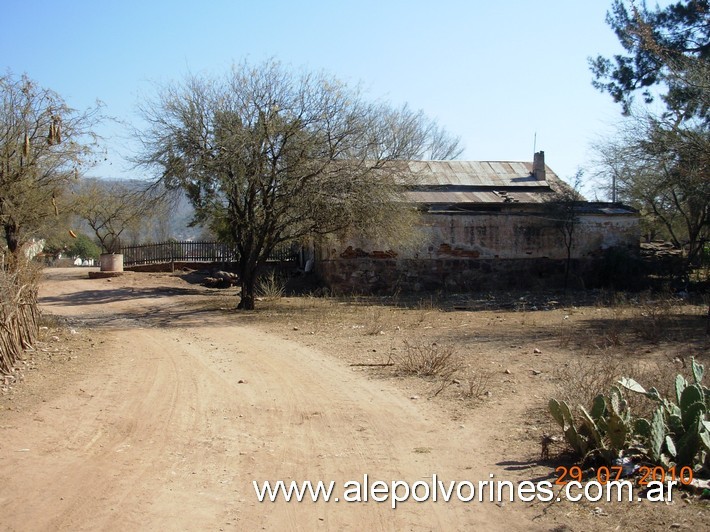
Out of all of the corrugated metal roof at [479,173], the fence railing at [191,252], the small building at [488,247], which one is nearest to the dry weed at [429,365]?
the small building at [488,247]

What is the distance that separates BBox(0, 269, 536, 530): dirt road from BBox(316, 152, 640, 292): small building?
14273 millimetres

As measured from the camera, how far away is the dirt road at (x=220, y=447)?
5.12 metres

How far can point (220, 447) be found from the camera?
6797mm

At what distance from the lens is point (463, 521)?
5109 mm

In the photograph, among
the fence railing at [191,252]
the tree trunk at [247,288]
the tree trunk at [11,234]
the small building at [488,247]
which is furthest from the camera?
the fence railing at [191,252]

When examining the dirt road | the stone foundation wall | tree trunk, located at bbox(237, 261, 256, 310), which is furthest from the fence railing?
the dirt road

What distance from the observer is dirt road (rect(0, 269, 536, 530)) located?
5.12 meters

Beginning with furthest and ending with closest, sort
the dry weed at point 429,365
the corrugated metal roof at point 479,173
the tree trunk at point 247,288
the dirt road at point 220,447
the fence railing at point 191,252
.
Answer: the fence railing at point 191,252
the corrugated metal roof at point 479,173
the tree trunk at point 247,288
the dry weed at point 429,365
the dirt road at point 220,447

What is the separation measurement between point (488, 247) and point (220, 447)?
21.8 meters

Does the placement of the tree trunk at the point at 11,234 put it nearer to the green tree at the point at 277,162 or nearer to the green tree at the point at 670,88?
the green tree at the point at 277,162

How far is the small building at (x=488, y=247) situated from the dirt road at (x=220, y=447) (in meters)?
14.3

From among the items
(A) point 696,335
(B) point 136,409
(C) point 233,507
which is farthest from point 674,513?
(A) point 696,335

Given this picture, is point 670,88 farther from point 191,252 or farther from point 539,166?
point 191,252

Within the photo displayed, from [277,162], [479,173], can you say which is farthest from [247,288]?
[479,173]
